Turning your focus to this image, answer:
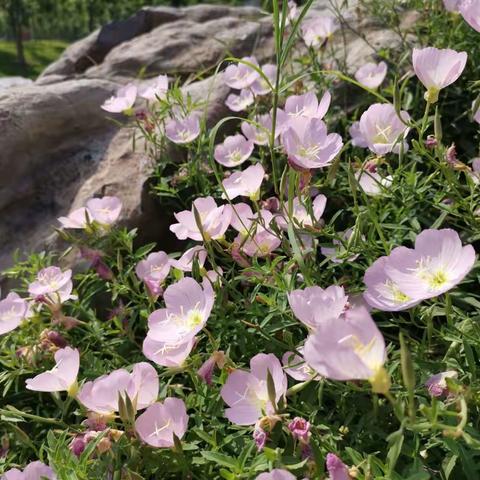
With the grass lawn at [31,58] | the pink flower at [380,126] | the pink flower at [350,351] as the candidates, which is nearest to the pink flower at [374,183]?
the pink flower at [380,126]

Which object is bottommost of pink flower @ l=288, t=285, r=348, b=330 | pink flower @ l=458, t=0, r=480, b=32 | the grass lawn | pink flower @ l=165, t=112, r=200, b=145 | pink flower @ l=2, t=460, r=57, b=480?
the grass lawn

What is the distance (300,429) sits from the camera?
0.97 meters

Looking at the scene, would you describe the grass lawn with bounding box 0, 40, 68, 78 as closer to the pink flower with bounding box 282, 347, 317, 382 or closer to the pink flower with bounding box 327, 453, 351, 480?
the pink flower with bounding box 282, 347, 317, 382

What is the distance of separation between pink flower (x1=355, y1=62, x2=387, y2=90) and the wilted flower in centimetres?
100

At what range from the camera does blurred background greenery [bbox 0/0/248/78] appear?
58.2ft

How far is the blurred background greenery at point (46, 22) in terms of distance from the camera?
17750 millimetres

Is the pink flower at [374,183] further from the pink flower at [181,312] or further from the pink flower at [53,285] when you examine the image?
the pink flower at [53,285]

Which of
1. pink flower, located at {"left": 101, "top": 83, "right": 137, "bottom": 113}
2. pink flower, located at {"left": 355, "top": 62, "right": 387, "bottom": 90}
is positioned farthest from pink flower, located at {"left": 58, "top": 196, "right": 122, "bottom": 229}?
pink flower, located at {"left": 355, "top": 62, "right": 387, "bottom": 90}

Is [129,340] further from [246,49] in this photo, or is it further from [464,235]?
[246,49]

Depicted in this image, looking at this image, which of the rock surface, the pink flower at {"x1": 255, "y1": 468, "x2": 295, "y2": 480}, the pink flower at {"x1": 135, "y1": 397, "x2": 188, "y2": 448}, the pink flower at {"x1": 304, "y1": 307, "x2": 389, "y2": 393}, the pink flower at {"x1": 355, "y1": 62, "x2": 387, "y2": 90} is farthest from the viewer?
the rock surface

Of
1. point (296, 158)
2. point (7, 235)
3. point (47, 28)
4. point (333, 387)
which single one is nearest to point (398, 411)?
point (333, 387)

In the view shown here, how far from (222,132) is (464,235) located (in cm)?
97

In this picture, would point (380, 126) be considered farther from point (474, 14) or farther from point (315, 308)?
point (315, 308)

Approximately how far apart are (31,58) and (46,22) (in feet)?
22.3
